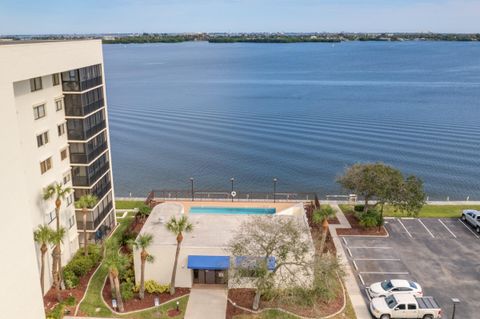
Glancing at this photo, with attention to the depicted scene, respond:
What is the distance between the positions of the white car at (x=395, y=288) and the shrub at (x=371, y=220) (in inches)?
404

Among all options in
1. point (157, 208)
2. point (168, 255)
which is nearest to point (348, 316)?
point (168, 255)

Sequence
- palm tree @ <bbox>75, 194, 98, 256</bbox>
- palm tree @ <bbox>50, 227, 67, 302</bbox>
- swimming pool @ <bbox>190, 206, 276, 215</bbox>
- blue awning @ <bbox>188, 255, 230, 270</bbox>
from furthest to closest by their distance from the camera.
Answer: swimming pool @ <bbox>190, 206, 276, 215</bbox> < palm tree @ <bbox>75, 194, 98, 256</bbox> < blue awning @ <bbox>188, 255, 230, 270</bbox> < palm tree @ <bbox>50, 227, 67, 302</bbox>

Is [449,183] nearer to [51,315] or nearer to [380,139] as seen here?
[380,139]

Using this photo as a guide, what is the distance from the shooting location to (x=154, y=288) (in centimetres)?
3078

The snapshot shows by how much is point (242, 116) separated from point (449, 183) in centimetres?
4786

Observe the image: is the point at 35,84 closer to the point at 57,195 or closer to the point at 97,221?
the point at 57,195

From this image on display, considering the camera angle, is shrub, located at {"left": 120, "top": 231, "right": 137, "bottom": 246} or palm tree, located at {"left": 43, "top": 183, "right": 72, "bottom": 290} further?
shrub, located at {"left": 120, "top": 231, "right": 137, "bottom": 246}

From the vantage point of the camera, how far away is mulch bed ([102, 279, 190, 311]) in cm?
2927

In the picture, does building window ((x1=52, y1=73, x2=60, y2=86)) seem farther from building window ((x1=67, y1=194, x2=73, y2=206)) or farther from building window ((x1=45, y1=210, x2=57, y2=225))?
building window ((x1=45, y1=210, x2=57, y2=225))

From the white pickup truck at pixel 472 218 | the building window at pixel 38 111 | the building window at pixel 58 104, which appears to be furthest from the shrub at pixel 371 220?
the building window at pixel 38 111

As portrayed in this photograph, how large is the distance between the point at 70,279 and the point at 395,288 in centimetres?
2359

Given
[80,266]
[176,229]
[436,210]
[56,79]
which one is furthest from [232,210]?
[436,210]

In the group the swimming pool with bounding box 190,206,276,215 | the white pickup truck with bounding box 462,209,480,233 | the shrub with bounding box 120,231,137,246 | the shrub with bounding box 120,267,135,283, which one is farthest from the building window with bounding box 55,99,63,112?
the white pickup truck with bounding box 462,209,480,233

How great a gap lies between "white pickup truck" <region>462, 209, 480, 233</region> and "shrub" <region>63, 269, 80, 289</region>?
3610 cm
